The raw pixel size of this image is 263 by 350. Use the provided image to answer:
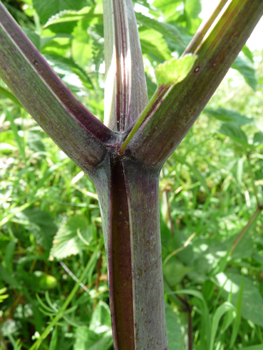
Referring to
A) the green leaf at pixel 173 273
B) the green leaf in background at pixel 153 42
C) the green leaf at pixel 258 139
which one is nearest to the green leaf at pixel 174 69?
the green leaf in background at pixel 153 42

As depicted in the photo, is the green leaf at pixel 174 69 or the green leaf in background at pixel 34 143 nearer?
the green leaf at pixel 174 69

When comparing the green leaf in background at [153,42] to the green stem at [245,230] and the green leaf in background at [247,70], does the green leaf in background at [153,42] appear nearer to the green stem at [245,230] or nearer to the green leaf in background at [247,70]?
the green leaf in background at [247,70]

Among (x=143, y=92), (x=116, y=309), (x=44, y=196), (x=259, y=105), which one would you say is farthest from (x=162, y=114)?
(x=259, y=105)

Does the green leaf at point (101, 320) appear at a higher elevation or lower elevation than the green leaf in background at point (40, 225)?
higher

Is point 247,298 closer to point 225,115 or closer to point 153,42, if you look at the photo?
point 225,115

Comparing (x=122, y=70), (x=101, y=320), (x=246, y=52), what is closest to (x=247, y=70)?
(x=246, y=52)

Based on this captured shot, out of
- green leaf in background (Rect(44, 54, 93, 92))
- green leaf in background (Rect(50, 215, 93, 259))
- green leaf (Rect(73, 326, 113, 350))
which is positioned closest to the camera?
green leaf in background (Rect(44, 54, 93, 92))

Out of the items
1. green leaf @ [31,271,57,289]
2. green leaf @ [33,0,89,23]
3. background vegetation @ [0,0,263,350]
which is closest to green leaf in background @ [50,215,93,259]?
background vegetation @ [0,0,263,350]

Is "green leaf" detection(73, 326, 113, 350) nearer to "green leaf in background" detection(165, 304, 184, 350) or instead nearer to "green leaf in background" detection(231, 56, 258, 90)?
"green leaf in background" detection(165, 304, 184, 350)
